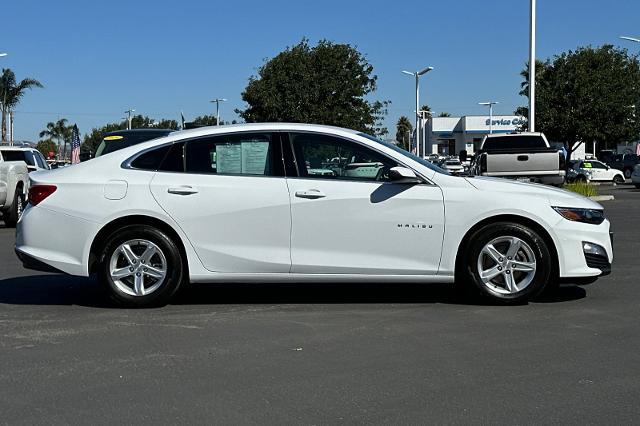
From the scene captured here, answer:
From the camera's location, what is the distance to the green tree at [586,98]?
44.9 metres

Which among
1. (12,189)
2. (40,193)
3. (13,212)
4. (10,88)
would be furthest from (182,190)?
(10,88)

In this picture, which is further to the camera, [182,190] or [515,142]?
[515,142]

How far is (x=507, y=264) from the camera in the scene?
7.32 m

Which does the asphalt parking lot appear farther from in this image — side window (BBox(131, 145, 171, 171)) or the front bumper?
side window (BBox(131, 145, 171, 171))

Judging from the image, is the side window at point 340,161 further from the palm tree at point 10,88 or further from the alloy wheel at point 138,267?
the palm tree at point 10,88

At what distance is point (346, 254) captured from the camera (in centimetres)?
730

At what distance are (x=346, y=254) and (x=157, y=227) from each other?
5.51 feet

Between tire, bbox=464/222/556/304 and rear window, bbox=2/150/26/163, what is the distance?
49.0 feet

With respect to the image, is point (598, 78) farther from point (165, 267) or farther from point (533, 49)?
point (165, 267)

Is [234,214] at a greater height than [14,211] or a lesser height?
greater

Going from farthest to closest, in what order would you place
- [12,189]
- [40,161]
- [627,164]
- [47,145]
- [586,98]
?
[47,145], [627,164], [586,98], [40,161], [12,189]

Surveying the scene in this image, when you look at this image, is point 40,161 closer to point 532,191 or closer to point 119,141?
point 119,141

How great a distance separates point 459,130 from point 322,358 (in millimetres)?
91784

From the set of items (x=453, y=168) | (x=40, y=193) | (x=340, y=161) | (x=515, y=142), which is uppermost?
(x=515, y=142)
